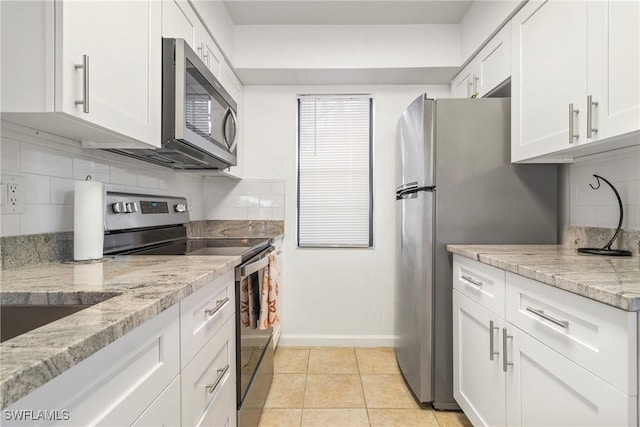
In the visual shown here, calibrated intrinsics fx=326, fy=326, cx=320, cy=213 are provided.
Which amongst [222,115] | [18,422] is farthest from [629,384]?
[222,115]

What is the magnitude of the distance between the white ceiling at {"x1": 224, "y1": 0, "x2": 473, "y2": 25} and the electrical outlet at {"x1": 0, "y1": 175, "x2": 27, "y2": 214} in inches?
66.0

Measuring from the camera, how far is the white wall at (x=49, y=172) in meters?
1.02

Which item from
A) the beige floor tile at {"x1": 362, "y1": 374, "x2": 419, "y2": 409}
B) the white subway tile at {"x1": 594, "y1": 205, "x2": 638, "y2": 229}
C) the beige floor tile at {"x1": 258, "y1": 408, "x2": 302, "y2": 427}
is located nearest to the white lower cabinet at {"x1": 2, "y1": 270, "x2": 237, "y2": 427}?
the beige floor tile at {"x1": 258, "y1": 408, "x2": 302, "y2": 427}

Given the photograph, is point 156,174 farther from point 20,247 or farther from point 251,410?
point 251,410

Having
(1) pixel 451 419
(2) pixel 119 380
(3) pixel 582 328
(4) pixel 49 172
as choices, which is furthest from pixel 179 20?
(1) pixel 451 419

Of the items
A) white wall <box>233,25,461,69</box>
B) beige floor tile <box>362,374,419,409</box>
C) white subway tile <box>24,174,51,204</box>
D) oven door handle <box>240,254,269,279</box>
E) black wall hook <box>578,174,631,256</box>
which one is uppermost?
white wall <box>233,25,461,69</box>

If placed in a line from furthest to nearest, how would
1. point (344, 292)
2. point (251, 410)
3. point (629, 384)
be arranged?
point (344, 292) → point (251, 410) → point (629, 384)

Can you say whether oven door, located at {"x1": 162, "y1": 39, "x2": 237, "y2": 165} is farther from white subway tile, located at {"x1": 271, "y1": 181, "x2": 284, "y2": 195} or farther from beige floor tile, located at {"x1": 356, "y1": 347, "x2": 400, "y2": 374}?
beige floor tile, located at {"x1": 356, "y1": 347, "x2": 400, "y2": 374}

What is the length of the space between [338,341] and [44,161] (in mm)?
2226

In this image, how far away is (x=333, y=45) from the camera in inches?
92.7

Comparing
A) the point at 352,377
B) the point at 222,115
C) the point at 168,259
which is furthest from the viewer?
the point at 352,377

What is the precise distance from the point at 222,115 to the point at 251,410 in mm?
1495

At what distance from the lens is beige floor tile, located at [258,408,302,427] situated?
1.68 metres

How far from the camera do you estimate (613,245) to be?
150 centimetres
